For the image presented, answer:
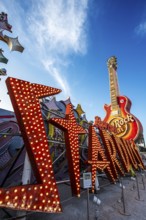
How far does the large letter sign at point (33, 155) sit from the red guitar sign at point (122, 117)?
2673 cm

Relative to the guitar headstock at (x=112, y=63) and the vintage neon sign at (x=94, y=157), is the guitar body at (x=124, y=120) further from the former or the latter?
the vintage neon sign at (x=94, y=157)

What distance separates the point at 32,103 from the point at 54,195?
3238 mm

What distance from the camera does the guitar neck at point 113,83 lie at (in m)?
35.4

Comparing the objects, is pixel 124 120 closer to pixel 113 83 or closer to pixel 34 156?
pixel 113 83

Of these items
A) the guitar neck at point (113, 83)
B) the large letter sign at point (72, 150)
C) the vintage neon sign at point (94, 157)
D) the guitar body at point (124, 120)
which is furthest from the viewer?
the guitar neck at point (113, 83)

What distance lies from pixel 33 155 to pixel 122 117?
28.9 metres

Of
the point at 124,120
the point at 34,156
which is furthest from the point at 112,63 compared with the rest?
the point at 34,156

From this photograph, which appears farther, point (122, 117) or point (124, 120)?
point (122, 117)

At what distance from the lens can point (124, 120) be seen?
3144 cm

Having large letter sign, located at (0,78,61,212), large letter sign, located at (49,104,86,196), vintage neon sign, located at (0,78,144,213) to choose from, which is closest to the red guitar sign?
large letter sign, located at (49,104,86,196)

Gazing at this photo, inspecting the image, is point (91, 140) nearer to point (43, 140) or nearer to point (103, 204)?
point (103, 204)

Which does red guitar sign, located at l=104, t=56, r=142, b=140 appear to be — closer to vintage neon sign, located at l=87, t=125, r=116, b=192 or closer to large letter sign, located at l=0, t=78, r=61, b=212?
vintage neon sign, located at l=87, t=125, r=116, b=192

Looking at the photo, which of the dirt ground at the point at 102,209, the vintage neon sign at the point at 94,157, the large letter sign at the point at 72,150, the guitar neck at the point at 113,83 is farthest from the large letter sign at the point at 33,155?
the guitar neck at the point at 113,83

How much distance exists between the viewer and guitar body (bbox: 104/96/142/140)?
30.2m
